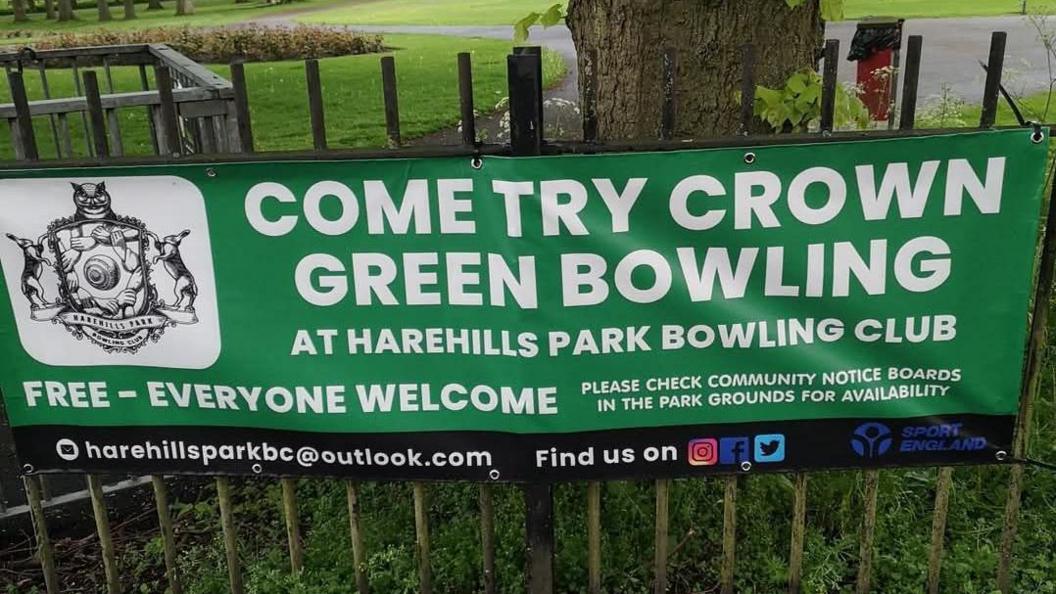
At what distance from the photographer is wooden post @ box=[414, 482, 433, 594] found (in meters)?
3.18

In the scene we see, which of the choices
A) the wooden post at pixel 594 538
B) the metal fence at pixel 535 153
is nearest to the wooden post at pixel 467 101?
the metal fence at pixel 535 153

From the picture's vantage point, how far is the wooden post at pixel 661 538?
10.3ft

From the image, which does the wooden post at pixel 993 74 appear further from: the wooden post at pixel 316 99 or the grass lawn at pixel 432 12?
the grass lawn at pixel 432 12

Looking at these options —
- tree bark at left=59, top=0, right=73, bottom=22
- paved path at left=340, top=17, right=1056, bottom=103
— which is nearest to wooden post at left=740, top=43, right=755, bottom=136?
paved path at left=340, top=17, right=1056, bottom=103

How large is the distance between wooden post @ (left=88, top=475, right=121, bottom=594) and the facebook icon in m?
2.04

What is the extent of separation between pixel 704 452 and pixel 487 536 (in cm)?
77

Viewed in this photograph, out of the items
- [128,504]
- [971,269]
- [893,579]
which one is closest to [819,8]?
[971,269]

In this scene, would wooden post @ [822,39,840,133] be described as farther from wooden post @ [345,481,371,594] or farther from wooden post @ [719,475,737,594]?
wooden post @ [345,481,371,594]

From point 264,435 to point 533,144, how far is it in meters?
1.24

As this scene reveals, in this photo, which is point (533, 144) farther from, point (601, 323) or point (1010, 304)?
point (1010, 304)

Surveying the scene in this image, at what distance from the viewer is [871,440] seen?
9.92 ft

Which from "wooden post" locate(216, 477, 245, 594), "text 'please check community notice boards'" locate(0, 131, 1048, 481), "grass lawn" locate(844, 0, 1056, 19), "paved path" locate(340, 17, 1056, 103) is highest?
"text 'please check community notice boards'" locate(0, 131, 1048, 481)

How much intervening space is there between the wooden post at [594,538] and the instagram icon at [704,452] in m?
0.31

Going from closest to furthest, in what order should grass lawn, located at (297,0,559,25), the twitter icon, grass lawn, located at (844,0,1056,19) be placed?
1. the twitter icon
2. grass lawn, located at (844,0,1056,19)
3. grass lawn, located at (297,0,559,25)
